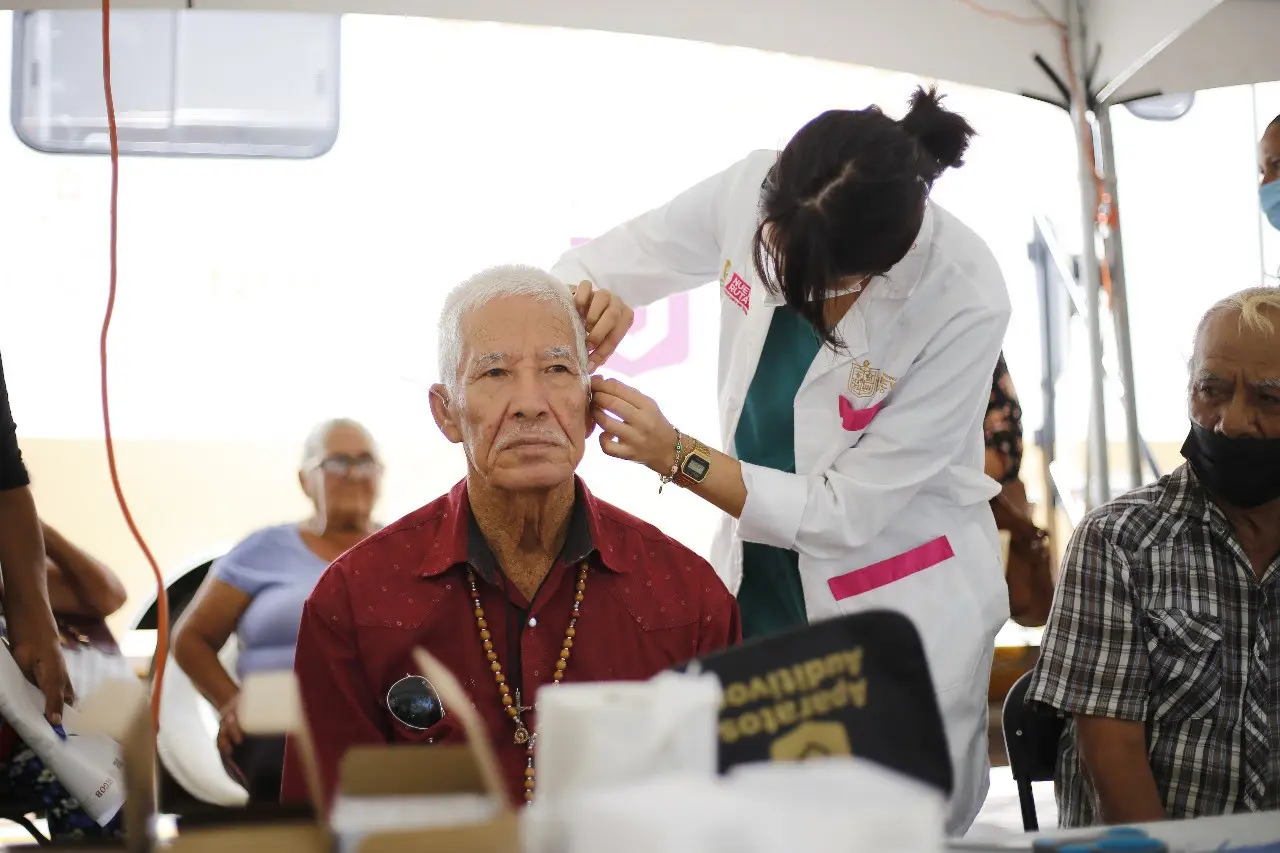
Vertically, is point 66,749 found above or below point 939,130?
below

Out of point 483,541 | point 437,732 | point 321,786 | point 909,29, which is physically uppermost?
point 909,29

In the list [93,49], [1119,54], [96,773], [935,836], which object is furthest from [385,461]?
[935,836]

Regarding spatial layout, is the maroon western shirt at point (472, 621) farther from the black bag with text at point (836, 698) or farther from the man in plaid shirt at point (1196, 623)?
the black bag with text at point (836, 698)

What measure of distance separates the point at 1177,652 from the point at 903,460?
52 centimetres

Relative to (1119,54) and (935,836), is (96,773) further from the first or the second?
(1119,54)

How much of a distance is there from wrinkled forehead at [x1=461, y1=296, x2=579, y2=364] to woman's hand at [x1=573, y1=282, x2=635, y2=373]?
8cm

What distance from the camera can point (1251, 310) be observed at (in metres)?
1.94

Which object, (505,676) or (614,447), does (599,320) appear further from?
(505,676)

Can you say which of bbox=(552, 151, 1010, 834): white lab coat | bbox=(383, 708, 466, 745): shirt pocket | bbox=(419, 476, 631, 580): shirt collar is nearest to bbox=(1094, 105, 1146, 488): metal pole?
bbox=(552, 151, 1010, 834): white lab coat

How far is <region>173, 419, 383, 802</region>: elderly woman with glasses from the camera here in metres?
3.21

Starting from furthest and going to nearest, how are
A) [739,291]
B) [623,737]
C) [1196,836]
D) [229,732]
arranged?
1. [229,732]
2. [739,291]
3. [1196,836]
4. [623,737]

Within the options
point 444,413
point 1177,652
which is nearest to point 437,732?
point 444,413

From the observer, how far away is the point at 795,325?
222cm

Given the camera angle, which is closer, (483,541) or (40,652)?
(483,541)
